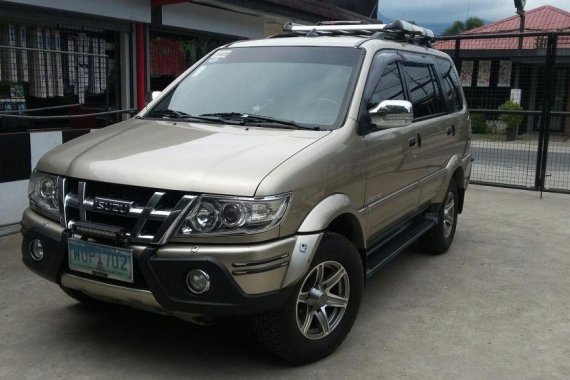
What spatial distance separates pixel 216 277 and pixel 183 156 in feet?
2.38

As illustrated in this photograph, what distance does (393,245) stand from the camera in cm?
455

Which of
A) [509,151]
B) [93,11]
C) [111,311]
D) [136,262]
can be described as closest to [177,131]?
[136,262]

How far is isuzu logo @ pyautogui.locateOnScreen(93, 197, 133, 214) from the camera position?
3.00m

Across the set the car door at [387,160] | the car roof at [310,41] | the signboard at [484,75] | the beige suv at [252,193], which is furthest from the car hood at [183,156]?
the signboard at [484,75]

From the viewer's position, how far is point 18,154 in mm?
5879

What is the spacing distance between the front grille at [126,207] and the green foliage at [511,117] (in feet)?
25.7

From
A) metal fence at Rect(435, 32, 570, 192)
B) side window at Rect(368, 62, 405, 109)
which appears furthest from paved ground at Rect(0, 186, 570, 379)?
metal fence at Rect(435, 32, 570, 192)

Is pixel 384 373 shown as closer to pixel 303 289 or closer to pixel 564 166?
pixel 303 289

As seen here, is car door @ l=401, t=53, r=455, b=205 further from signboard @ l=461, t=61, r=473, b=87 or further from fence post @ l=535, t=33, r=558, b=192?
signboard @ l=461, t=61, r=473, b=87

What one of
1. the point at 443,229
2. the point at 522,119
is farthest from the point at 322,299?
the point at 522,119

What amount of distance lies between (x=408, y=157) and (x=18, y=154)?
386 cm

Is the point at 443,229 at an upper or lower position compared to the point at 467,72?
lower

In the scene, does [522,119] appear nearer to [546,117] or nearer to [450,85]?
[546,117]

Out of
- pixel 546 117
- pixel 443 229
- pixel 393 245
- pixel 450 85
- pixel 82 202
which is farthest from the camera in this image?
pixel 546 117
